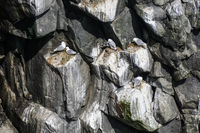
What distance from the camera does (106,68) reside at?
1093 centimetres

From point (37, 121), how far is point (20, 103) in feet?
4.17

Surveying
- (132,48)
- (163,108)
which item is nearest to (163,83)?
(163,108)

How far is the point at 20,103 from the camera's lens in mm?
11719

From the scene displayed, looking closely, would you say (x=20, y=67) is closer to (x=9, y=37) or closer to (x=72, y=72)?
(x=9, y=37)

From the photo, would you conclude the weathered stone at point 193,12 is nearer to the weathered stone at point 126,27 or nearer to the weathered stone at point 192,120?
the weathered stone at point 126,27

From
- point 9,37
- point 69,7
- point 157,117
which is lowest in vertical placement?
point 157,117

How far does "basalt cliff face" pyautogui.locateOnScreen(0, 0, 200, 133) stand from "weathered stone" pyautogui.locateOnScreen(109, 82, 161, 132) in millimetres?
40

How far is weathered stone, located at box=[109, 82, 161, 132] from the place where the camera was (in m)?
10.9

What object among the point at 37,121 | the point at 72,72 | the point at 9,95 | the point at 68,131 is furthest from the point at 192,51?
the point at 9,95

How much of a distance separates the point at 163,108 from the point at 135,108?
1295 mm

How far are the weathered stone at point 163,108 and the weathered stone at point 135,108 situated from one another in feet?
0.89

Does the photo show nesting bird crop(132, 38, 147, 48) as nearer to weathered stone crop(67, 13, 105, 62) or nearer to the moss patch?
weathered stone crop(67, 13, 105, 62)

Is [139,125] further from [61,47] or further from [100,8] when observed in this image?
[100,8]

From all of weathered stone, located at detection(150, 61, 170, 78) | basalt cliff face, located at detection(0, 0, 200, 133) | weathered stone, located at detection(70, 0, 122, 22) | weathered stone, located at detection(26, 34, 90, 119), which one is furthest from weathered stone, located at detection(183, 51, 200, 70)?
weathered stone, located at detection(26, 34, 90, 119)
